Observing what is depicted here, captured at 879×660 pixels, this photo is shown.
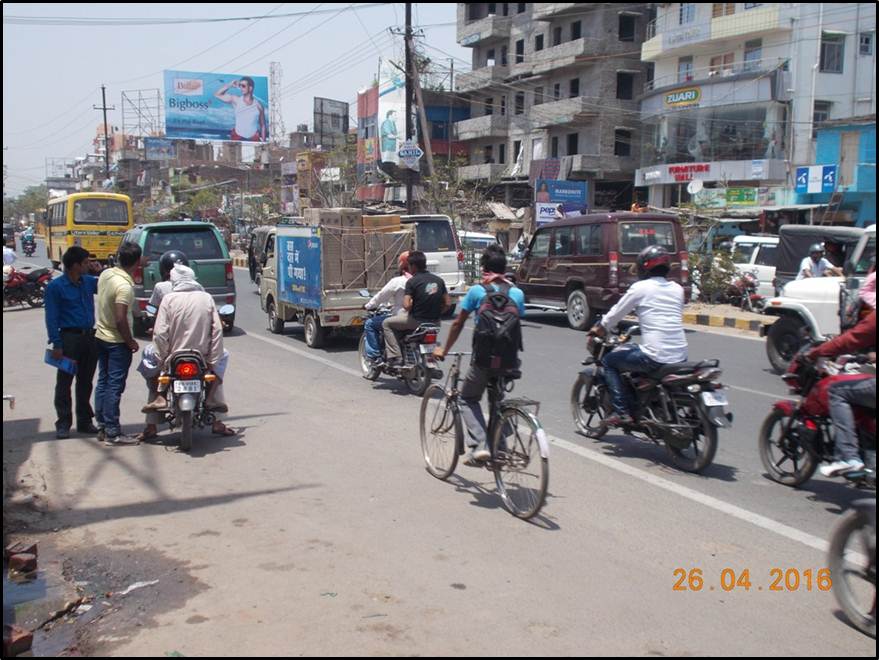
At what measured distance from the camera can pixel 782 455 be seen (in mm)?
6180

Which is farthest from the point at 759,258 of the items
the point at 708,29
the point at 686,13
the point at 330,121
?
the point at 330,121

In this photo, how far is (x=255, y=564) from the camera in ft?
14.7

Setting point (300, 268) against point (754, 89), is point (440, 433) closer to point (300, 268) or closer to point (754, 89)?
point (300, 268)

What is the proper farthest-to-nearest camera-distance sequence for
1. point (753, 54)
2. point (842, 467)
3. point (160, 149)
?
point (160, 149) → point (753, 54) → point (842, 467)

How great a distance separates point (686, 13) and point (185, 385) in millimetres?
35767

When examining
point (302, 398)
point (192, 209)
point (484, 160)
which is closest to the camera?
point (302, 398)

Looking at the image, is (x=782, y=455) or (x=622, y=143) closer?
(x=782, y=455)

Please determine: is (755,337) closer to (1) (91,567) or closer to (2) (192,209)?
(1) (91,567)

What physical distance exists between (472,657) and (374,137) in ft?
164

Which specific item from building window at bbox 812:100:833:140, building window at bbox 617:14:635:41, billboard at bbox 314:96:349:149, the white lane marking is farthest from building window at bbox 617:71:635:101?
the white lane marking

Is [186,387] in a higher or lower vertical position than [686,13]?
lower

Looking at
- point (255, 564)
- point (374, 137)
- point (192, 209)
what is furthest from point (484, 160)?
point (255, 564)

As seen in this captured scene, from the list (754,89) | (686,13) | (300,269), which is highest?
(686,13)

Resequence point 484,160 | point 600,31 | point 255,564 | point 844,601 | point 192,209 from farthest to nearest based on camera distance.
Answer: point 192,209 < point 484,160 < point 600,31 < point 255,564 < point 844,601
